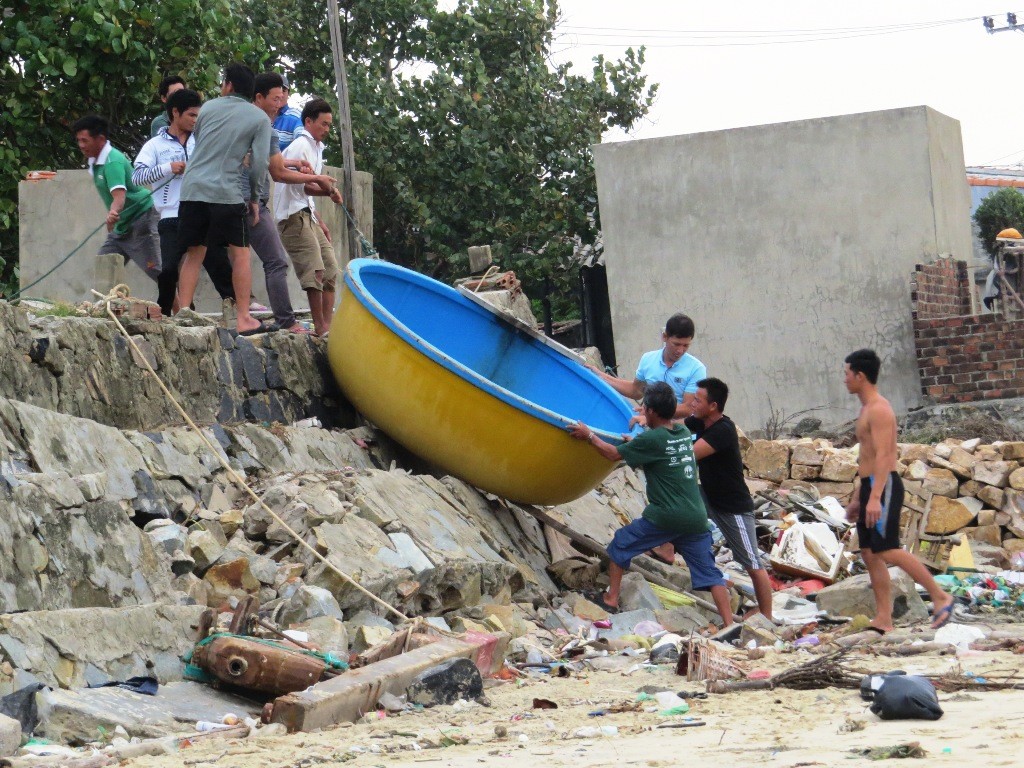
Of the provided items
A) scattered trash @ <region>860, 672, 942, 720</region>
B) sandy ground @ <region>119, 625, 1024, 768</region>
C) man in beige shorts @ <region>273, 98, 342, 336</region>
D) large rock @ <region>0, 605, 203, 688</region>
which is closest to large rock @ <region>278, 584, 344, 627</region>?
large rock @ <region>0, 605, 203, 688</region>

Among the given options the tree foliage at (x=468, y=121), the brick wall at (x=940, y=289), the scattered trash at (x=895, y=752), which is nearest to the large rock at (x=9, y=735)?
the scattered trash at (x=895, y=752)

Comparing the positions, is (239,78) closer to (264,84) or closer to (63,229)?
(264,84)

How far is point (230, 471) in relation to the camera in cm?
718

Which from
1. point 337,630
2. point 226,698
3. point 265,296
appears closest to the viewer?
point 226,698

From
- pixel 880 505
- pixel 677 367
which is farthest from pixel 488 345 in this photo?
pixel 880 505

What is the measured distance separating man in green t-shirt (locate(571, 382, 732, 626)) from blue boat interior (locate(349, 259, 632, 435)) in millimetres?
1699

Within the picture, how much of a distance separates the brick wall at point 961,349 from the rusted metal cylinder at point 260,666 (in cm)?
1133

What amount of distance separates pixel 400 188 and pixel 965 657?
1495 cm

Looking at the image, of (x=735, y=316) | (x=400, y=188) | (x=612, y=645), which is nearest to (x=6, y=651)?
(x=612, y=645)

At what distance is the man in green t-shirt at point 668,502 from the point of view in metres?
7.77

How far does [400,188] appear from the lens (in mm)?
20594

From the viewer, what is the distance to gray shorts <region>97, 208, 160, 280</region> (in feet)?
30.8

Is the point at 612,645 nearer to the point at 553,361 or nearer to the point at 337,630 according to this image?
the point at 337,630

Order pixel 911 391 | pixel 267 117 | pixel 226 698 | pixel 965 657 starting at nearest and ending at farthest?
pixel 226 698, pixel 965 657, pixel 267 117, pixel 911 391
